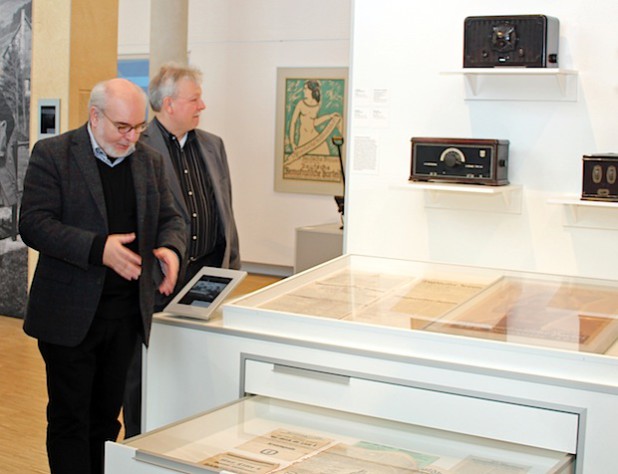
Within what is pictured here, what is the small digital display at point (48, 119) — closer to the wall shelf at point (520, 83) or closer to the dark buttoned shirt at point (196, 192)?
the dark buttoned shirt at point (196, 192)

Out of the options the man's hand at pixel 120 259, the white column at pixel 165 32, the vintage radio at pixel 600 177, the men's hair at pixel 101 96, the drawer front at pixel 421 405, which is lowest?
the drawer front at pixel 421 405

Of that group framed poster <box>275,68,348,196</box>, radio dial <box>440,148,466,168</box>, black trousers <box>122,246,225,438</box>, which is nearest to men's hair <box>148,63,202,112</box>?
black trousers <box>122,246,225,438</box>

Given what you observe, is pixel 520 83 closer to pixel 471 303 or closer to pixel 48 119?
pixel 471 303

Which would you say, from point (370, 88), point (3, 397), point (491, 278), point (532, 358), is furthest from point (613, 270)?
point (3, 397)

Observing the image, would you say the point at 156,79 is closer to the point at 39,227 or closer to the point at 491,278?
the point at 39,227

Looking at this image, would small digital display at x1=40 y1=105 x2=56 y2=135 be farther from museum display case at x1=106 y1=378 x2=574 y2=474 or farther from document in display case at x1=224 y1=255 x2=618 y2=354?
museum display case at x1=106 y1=378 x2=574 y2=474

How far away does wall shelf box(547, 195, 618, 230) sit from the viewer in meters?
4.23

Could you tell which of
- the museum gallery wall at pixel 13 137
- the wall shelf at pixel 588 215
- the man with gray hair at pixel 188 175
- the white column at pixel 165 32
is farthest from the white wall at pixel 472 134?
the white column at pixel 165 32

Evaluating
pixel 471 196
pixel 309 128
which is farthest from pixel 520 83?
pixel 309 128

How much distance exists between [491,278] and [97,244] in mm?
1425

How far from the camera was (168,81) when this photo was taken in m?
4.07

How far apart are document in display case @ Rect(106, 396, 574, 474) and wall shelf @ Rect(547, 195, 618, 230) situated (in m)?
1.85

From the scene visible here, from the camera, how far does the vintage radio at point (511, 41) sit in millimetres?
4133

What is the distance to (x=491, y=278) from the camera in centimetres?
349
